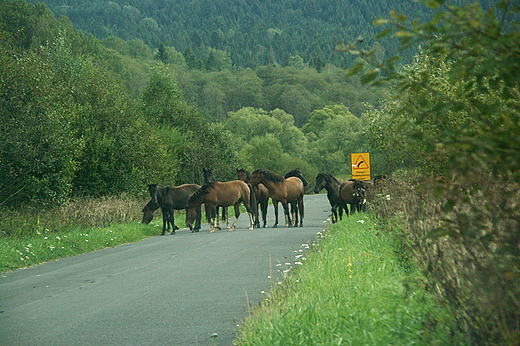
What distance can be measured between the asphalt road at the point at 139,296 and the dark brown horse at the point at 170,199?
867 cm

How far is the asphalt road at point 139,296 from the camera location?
6.97 m

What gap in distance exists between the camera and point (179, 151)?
56.2 m

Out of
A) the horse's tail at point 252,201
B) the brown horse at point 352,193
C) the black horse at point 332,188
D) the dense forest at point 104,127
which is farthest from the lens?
the horse's tail at point 252,201

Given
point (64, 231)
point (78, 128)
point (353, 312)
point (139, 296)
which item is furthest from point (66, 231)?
point (353, 312)

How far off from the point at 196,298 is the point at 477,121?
5.95 m

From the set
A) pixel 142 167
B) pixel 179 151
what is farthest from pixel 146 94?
pixel 142 167

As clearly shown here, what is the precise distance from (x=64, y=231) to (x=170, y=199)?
550 centimetres

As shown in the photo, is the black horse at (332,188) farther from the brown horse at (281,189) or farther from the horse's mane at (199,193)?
the horse's mane at (199,193)

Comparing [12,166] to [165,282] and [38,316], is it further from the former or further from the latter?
[38,316]

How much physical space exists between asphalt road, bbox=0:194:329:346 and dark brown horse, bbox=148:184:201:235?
8.67 metres

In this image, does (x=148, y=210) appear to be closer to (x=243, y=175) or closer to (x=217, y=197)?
Answer: (x=217, y=197)

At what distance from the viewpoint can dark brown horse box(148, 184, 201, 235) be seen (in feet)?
84.0

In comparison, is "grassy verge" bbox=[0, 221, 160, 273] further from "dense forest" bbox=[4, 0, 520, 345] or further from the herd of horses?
"dense forest" bbox=[4, 0, 520, 345]

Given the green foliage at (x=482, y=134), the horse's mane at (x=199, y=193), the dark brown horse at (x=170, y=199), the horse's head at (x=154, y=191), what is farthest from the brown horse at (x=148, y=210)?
the green foliage at (x=482, y=134)
